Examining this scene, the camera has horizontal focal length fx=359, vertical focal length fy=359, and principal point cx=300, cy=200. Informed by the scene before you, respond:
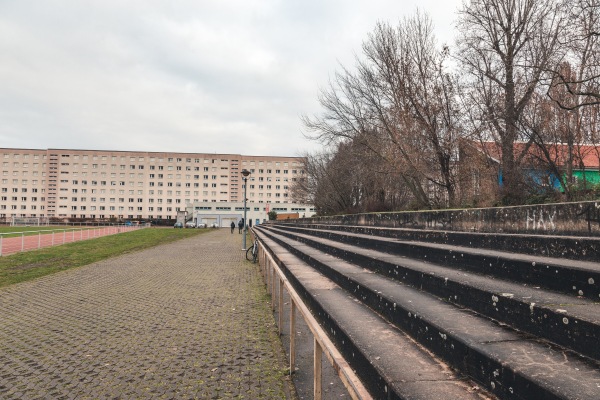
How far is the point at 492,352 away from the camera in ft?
6.00

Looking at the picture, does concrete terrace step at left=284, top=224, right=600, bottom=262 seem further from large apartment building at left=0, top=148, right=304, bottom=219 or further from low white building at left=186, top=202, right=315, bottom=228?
large apartment building at left=0, top=148, right=304, bottom=219

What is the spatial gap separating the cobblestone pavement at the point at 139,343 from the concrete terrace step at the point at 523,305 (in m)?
1.68

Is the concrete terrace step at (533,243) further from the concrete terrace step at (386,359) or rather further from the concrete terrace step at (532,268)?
the concrete terrace step at (386,359)

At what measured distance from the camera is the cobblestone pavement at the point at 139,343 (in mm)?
3346

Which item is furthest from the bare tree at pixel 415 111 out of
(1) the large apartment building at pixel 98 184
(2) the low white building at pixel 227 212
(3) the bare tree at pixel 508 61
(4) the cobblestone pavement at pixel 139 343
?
(1) the large apartment building at pixel 98 184

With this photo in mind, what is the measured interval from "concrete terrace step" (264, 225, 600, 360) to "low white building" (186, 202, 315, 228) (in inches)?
3252

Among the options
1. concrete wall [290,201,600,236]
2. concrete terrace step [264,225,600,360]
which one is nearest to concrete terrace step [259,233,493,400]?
concrete terrace step [264,225,600,360]

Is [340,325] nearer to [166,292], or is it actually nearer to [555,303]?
[555,303]

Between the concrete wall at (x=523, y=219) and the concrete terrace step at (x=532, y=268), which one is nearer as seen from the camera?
the concrete terrace step at (x=532, y=268)

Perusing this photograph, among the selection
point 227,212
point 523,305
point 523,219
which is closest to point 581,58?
point 523,219

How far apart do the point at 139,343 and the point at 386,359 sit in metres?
3.57

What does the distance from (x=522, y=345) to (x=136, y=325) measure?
507cm

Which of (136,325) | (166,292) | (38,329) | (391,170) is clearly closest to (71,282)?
(166,292)

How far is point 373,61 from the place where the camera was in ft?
43.3
